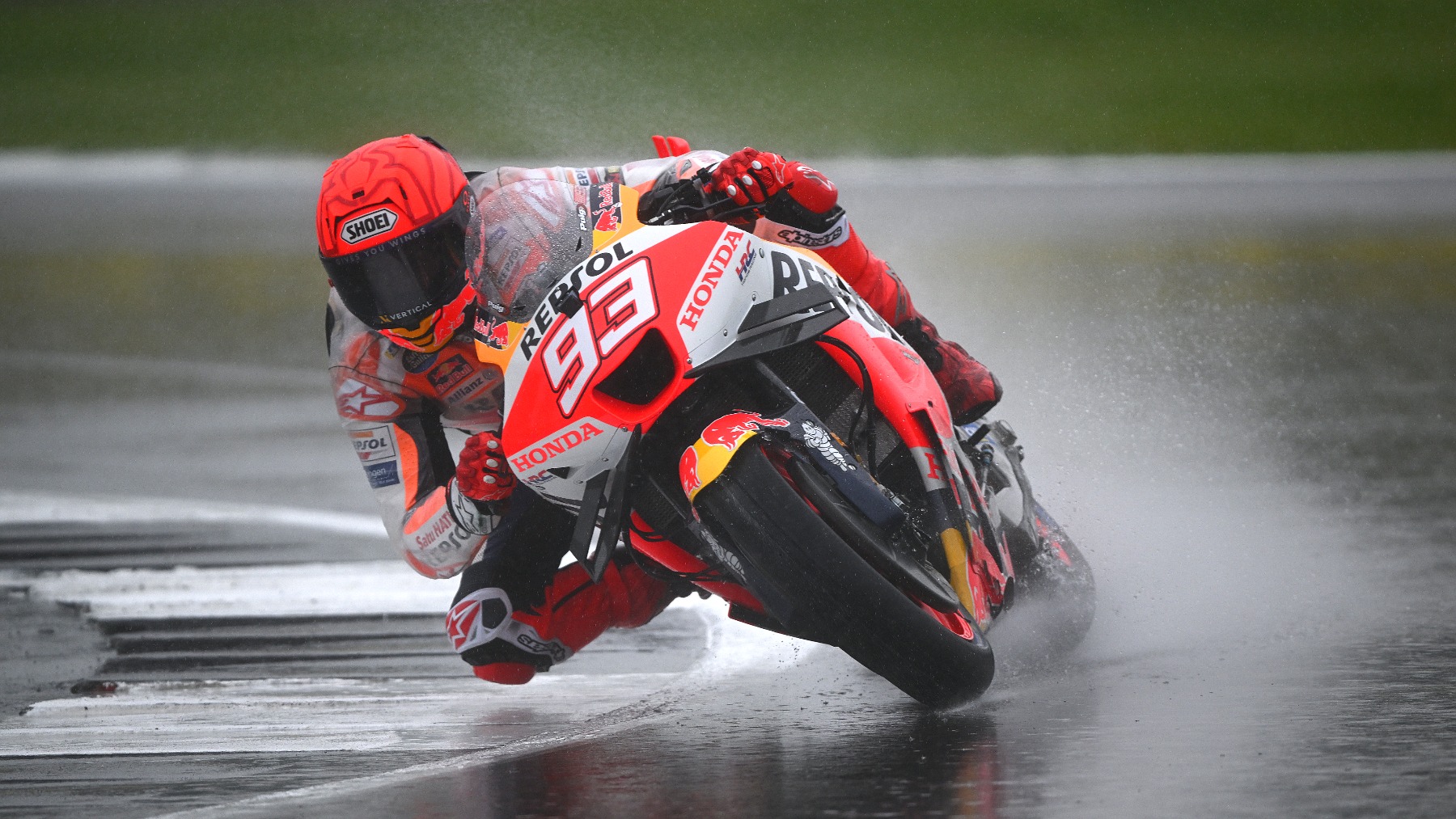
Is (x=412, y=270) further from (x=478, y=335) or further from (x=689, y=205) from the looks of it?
(x=689, y=205)

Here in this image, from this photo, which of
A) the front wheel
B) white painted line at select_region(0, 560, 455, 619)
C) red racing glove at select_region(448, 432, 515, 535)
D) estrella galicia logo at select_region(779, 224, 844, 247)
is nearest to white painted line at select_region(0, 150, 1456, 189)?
white painted line at select_region(0, 560, 455, 619)

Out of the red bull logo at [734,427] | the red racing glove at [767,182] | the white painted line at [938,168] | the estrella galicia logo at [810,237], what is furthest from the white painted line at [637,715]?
the white painted line at [938,168]

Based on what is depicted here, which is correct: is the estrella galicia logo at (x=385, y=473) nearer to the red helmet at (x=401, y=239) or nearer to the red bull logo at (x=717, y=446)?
the red helmet at (x=401, y=239)

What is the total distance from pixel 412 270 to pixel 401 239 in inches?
3.4

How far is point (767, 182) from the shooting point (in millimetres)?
4145

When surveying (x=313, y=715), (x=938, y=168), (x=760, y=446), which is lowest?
(x=938, y=168)

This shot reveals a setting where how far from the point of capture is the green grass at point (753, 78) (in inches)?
881

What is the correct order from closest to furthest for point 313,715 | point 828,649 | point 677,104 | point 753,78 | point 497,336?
point 497,336
point 313,715
point 828,649
point 677,104
point 753,78

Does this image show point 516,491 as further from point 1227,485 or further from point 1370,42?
point 1370,42

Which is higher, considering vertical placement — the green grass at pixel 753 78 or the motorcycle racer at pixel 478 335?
the motorcycle racer at pixel 478 335

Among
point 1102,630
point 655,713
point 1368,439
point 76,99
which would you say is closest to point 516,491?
point 655,713

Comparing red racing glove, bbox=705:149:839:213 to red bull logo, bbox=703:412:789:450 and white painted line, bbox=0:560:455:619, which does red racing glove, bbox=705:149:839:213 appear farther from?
white painted line, bbox=0:560:455:619

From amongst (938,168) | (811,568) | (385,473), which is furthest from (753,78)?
(811,568)

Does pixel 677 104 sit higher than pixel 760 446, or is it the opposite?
pixel 760 446
